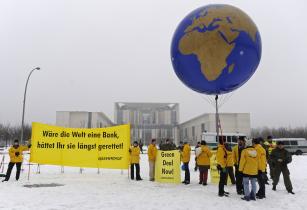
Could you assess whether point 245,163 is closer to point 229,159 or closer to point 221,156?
point 221,156

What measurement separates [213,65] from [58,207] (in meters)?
5.82

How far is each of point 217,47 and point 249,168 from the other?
3636mm

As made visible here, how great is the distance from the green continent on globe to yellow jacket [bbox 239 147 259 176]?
7.89 feet

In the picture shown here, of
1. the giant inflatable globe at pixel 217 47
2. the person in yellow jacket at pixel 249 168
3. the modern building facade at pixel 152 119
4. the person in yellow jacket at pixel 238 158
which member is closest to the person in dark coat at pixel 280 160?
the person in yellow jacket at pixel 238 158

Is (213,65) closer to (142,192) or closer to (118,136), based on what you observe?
(142,192)

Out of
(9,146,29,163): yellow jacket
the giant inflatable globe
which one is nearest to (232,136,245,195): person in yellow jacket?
the giant inflatable globe

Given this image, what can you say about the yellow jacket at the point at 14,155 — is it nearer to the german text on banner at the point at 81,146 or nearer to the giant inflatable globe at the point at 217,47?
the german text on banner at the point at 81,146

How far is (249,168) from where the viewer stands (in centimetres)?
884

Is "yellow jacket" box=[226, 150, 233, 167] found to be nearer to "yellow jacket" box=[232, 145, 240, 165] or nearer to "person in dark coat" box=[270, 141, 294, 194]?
"yellow jacket" box=[232, 145, 240, 165]

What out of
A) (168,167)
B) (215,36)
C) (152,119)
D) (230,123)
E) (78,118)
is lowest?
(168,167)

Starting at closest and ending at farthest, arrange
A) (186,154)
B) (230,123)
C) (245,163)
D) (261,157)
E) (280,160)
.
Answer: (245,163)
(261,157)
(280,160)
(186,154)
(230,123)

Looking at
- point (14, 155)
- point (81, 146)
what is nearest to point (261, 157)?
point (81, 146)

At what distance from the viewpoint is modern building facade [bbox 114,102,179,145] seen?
96.4 metres

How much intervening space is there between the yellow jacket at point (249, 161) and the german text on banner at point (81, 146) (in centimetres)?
577
